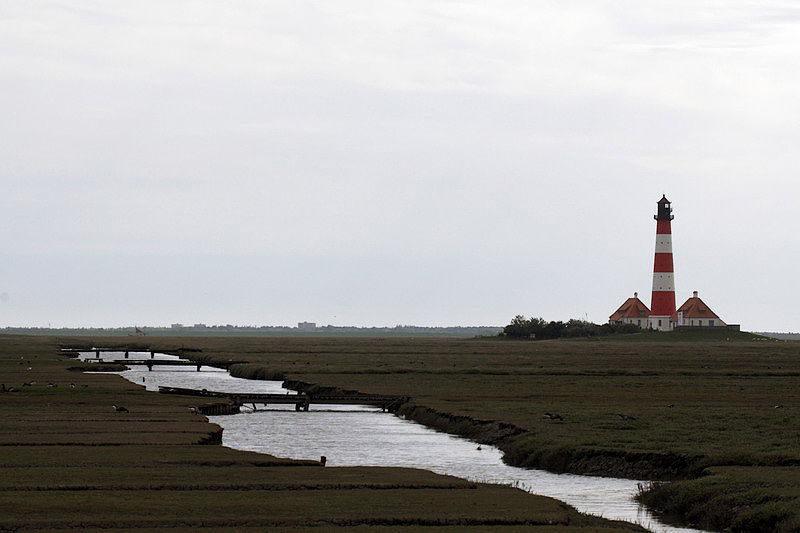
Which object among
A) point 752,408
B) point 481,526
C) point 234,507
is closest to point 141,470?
point 234,507

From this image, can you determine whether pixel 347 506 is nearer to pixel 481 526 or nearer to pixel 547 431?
pixel 481 526

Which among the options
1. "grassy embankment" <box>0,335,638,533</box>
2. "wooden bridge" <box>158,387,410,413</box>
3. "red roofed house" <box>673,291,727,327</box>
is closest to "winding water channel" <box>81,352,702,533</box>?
"wooden bridge" <box>158,387,410,413</box>

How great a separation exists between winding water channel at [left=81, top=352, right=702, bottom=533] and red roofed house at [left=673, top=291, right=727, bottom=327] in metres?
131

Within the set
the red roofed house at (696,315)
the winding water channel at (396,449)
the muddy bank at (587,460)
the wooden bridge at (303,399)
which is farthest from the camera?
the red roofed house at (696,315)

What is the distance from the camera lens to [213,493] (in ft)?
98.9

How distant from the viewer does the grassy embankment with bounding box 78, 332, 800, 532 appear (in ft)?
106

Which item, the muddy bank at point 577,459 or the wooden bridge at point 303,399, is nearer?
the muddy bank at point 577,459

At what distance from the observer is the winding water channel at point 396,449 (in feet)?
112

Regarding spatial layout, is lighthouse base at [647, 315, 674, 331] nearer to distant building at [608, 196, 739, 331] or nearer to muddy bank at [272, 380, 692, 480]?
distant building at [608, 196, 739, 331]

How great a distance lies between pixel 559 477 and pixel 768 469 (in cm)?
667

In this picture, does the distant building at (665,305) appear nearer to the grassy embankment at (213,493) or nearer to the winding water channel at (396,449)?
the winding water channel at (396,449)

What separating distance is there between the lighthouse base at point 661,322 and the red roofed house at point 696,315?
22.6ft

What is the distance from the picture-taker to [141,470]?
110ft

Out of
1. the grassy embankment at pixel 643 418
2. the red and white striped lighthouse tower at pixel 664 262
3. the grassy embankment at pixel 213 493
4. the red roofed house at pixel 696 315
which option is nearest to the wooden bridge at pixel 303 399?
the grassy embankment at pixel 643 418
